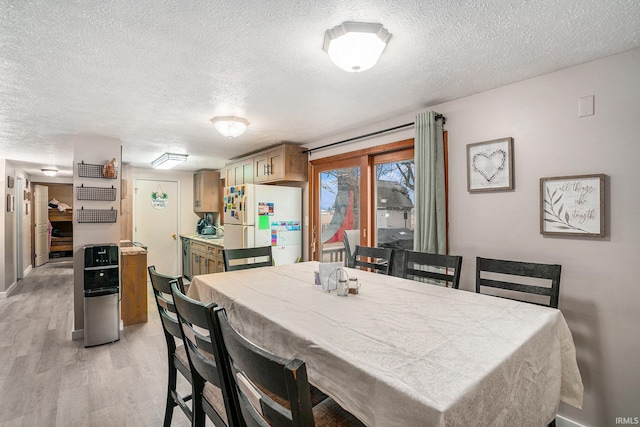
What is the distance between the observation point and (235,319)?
69.9 inches

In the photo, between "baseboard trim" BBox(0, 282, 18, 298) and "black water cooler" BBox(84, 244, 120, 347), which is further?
"baseboard trim" BBox(0, 282, 18, 298)

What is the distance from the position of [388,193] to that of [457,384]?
260 cm

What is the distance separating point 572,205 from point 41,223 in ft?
34.7

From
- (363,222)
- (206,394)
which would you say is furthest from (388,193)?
(206,394)

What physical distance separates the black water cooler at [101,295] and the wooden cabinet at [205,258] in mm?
1507

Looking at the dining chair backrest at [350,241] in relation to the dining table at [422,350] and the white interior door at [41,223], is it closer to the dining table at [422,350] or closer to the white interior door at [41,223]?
the dining table at [422,350]

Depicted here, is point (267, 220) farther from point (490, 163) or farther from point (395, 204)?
point (490, 163)

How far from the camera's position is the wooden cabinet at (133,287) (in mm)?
3855

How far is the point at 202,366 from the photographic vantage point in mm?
1330

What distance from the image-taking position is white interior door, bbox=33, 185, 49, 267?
7.65 metres

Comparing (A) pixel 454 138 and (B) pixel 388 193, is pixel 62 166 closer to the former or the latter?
(B) pixel 388 193

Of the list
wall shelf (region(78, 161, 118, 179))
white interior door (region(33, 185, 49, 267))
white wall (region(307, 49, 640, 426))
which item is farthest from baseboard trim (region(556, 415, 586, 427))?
white interior door (region(33, 185, 49, 267))

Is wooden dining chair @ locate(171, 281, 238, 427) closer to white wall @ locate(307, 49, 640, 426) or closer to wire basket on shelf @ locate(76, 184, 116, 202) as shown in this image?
white wall @ locate(307, 49, 640, 426)

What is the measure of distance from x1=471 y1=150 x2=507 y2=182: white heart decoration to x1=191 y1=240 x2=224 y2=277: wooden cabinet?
3626 mm
